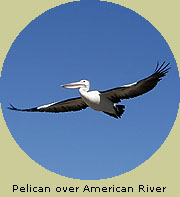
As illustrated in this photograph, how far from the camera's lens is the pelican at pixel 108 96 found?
449 inches

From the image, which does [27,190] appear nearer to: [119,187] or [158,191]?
[119,187]

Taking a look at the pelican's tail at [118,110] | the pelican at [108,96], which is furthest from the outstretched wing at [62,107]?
the pelican's tail at [118,110]

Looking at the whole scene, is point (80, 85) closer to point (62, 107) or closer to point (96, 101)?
point (96, 101)

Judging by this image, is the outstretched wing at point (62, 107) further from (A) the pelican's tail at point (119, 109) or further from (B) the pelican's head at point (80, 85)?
(A) the pelican's tail at point (119, 109)

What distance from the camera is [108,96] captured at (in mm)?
12062

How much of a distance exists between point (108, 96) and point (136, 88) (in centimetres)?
80

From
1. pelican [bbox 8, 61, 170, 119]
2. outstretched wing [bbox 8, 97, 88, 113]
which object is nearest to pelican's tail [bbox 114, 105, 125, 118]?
pelican [bbox 8, 61, 170, 119]

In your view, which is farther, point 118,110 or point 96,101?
Result: point 118,110

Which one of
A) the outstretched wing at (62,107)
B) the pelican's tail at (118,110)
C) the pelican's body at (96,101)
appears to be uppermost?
the outstretched wing at (62,107)

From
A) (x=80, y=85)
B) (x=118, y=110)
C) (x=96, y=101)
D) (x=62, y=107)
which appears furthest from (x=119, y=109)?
(x=62, y=107)

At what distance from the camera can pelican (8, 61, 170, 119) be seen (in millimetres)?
11414

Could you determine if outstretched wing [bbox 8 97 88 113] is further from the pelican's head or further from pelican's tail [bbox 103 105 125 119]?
pelican's tail [bbox 103 105 125 119]

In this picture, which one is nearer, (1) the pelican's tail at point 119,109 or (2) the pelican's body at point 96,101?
(2) the pelican's body at point 96,101

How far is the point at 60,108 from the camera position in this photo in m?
13.0
